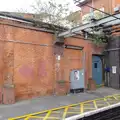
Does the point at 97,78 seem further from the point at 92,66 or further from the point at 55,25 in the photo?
the point at 55,25

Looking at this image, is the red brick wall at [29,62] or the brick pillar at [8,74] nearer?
A: the brick pillar at [8,74]

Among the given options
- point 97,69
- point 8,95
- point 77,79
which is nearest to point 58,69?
point 77,79

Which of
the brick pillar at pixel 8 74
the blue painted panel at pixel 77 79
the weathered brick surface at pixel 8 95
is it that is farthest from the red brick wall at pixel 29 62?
the weathered brick surface at pixel 8 95

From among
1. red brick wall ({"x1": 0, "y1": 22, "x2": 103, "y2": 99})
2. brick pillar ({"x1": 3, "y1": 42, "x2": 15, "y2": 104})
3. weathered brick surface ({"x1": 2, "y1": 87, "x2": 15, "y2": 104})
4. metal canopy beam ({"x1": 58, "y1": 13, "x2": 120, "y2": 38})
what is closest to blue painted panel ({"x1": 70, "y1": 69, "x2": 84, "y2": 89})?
red brick wall ({"x1": 0, "y1": 22, "x2": 103, "y2": 99})

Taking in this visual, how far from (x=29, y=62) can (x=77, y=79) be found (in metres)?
3.92

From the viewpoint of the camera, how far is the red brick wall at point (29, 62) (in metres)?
9.94

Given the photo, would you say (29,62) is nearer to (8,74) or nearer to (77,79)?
(8,74)

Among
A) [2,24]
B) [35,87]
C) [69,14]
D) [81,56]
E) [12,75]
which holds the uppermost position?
[69,14]

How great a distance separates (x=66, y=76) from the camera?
12.8 m

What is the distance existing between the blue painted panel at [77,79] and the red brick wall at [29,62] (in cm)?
33

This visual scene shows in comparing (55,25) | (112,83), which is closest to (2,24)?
(55,25)

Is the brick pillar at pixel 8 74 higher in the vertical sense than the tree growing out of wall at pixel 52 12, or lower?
lower

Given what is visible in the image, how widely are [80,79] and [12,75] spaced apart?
5.09 m

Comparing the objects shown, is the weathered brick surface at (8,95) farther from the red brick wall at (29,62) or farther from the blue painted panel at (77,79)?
the blue painted panel at (77,79)
